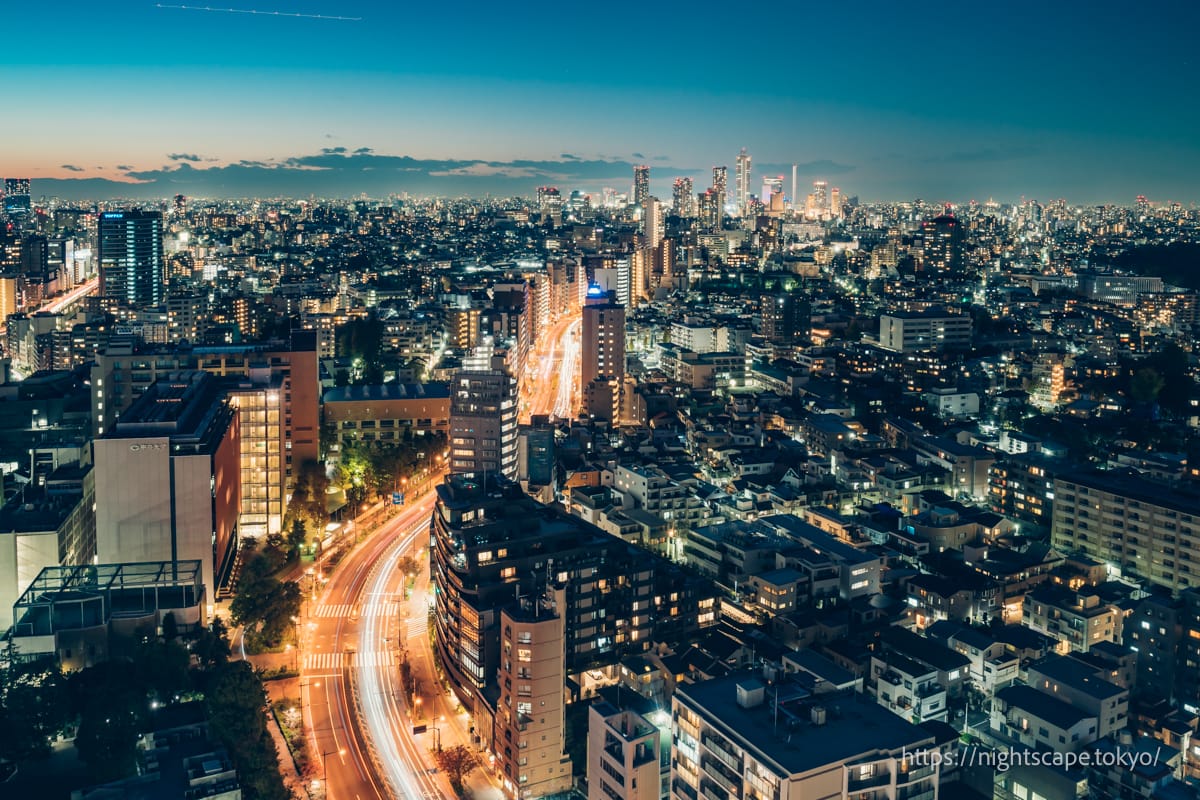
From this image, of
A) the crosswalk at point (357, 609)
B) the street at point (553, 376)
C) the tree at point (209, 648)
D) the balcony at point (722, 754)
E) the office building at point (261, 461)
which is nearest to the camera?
the balcony at point (722, 754)

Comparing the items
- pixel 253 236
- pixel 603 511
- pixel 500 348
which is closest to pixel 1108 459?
pixel 603 511

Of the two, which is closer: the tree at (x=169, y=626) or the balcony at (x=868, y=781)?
the balcony at (x=868, y=781)

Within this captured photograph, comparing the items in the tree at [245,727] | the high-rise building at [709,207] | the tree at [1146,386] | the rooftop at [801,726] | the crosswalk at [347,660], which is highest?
the high-rise building at [709,207]

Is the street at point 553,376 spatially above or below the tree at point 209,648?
above

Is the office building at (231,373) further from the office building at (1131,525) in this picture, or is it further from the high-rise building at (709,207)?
the high-rise building at (709,207)

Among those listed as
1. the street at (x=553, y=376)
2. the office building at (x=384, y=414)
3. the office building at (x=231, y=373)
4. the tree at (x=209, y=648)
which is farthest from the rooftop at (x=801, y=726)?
the street at (x=553, y=376)

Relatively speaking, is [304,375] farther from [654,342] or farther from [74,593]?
[654,342]
